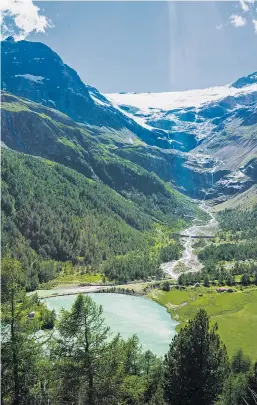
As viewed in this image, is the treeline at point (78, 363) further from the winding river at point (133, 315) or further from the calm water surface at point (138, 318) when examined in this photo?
the calm water surface at point (138, 318)

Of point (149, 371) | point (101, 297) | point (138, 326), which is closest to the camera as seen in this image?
point (149, 371)

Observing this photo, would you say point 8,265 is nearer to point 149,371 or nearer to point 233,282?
point 149,371

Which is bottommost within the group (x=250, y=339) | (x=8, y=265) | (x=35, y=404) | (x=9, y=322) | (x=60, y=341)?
(x=250, y=339)

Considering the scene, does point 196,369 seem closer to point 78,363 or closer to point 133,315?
point 78,363

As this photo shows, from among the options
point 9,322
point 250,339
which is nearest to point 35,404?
point 9,322

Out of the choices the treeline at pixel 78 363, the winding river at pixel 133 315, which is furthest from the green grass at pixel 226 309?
the treeline at pixel 78 363

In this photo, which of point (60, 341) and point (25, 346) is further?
point (60, 341)

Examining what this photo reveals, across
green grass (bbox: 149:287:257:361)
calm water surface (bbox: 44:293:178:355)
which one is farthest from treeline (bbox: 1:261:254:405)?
calm water surface (bbox: 44:293:178:355)

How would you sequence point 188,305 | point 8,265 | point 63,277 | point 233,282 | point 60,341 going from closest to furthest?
point 8,265 → point 60,341 → point 188,305 → point 233,282 → point 63,277
